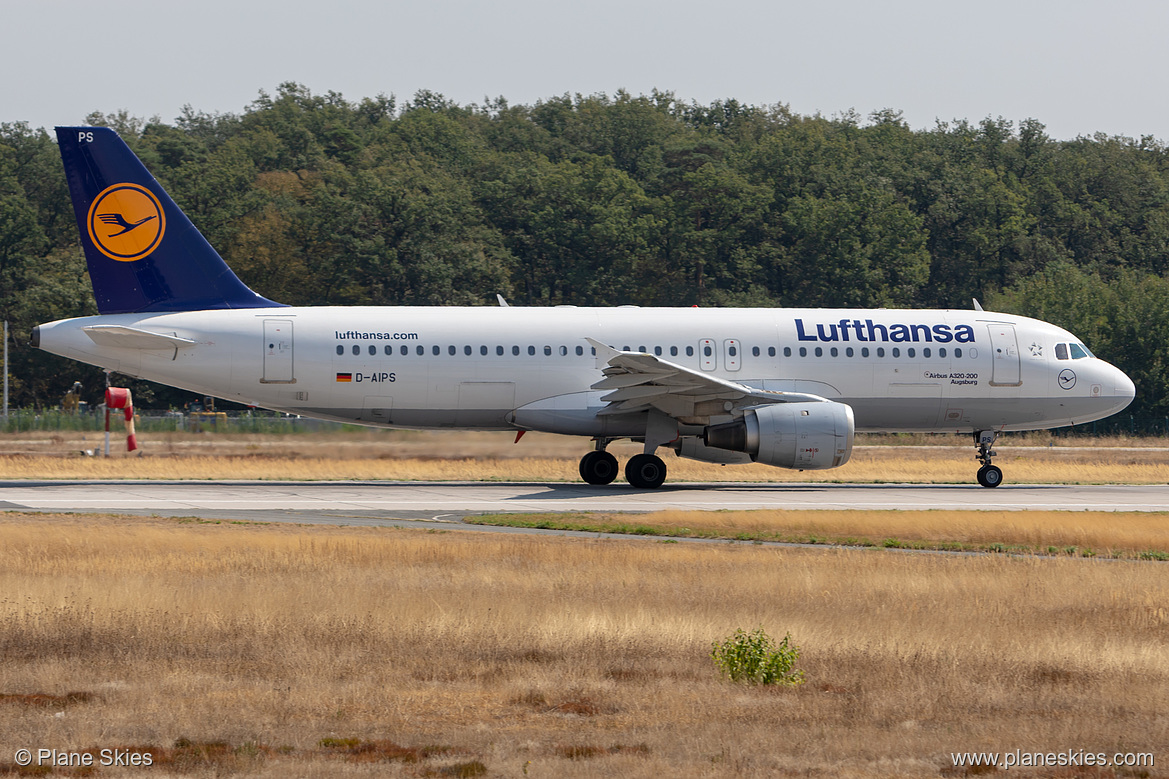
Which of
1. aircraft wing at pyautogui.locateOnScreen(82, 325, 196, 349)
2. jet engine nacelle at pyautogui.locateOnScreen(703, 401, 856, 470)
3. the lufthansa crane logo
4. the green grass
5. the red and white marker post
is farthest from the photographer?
the red and white marker post

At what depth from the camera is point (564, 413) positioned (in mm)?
28234

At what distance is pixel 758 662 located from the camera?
32.6ft

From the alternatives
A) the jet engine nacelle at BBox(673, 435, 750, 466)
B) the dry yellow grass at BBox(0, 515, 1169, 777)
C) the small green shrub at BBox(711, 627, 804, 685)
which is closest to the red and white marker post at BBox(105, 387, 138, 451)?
the jet engine nacelle at BBox(673, 435, 750, 466)

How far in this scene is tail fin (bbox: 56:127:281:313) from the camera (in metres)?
27.7

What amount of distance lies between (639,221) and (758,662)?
6464 cm

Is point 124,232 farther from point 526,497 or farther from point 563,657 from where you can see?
point 563,657

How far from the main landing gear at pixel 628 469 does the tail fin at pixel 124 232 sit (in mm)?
9021

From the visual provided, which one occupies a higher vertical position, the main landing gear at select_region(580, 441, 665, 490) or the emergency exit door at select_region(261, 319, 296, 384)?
the emergency exit door at select_region(261, 319, 296, 384)

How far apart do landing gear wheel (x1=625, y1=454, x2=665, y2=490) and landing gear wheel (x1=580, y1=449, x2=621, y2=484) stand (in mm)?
947

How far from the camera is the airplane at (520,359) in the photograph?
27.0 meters

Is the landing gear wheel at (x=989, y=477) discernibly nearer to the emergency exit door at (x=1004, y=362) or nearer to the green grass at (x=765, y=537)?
the emergency exit door at (x=1004, y=362)

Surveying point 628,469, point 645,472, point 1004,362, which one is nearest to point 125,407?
point 628,469

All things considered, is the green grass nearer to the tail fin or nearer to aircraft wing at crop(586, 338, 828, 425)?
aircraft wing at crop(586, 338, 828, 425)

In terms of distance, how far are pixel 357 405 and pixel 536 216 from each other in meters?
47.1
